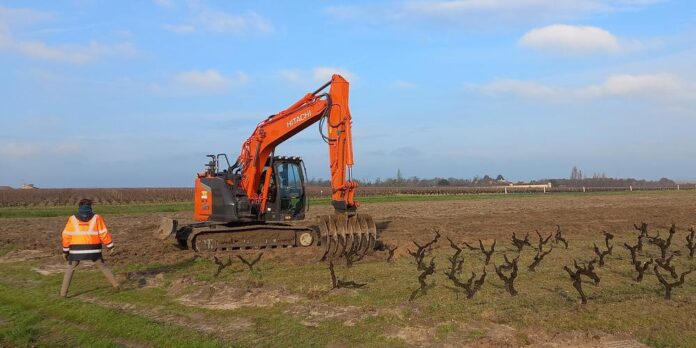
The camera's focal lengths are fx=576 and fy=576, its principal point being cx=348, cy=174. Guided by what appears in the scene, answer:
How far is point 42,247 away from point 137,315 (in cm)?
1080

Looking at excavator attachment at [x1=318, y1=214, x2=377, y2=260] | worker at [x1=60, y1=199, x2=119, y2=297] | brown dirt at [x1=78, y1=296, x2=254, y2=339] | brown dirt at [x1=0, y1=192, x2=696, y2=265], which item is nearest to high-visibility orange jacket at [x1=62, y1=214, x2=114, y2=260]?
worker at [x1=60, y1=199, x2=119, y2=297]

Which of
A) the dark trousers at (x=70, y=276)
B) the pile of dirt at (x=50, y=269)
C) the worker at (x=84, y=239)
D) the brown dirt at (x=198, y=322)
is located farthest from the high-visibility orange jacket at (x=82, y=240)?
the pile of dirt at (x=50, y=269)

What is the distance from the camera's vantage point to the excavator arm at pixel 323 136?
13.9 metres

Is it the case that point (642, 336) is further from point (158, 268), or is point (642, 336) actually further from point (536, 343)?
point (158, 268)

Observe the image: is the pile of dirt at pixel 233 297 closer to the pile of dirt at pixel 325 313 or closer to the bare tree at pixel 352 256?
the pile of dirt at pixel 325 313

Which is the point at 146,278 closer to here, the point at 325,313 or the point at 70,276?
the point at 70,276

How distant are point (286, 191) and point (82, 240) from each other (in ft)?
21.5

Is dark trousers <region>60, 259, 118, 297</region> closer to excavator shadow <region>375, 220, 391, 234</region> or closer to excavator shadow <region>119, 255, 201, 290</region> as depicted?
excavator shadow <region>119, 255, 201, 290</region>

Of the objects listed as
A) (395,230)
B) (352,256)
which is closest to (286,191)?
(352,256)

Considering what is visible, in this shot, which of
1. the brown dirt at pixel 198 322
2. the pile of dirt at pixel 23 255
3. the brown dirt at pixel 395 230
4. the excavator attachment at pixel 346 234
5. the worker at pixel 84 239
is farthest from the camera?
the pile of dirt at pixel 23 255

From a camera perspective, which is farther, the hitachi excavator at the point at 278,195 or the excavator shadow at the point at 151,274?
the hitachi excavator at the point at 278,195

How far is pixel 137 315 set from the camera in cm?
849

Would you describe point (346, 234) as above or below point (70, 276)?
above

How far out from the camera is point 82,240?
10344 millimetres
